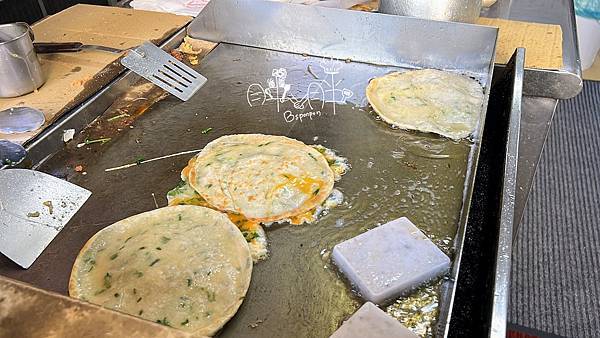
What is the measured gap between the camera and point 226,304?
1.30m

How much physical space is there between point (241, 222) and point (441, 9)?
1.47 metres

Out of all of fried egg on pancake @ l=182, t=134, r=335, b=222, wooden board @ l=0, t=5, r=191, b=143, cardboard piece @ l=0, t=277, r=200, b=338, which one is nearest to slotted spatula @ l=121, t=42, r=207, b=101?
wooden board @ l=0, t=5, r=191, b=143

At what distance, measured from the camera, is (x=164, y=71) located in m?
2.23

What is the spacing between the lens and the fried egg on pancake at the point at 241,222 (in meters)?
1.48

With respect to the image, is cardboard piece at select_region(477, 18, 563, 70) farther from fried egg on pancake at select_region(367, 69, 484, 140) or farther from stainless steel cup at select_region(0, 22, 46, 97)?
stainless steel cup at select_region(0, 22, 46, 97)

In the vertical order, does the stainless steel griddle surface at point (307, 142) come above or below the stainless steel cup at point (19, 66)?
below

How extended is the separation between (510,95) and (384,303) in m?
1.01

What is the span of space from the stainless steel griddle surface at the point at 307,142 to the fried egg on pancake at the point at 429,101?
0.18 ft

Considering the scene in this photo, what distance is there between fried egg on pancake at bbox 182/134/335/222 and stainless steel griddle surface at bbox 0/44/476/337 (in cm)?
7

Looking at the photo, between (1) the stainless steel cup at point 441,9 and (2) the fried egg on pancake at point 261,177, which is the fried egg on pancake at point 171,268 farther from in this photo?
(1) the stainless steel cup at point 441,9

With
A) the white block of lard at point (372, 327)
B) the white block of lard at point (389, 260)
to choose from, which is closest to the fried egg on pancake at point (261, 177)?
the white block of lard at point (389, 260)

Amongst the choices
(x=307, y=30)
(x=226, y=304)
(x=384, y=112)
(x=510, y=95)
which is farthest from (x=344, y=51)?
(x=226, y=304)

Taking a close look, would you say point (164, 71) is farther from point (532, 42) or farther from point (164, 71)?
point (532, 42)

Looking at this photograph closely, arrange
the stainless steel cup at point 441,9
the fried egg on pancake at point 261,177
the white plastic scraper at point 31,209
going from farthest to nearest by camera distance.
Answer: the stainless steel cup at point 441,9 → the fried egg on pancake at point 261,177 → the white plastic scraper at point 31,209
